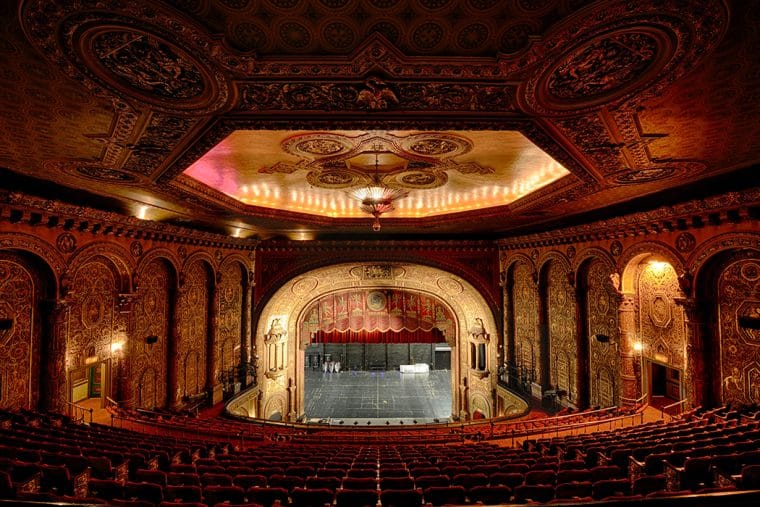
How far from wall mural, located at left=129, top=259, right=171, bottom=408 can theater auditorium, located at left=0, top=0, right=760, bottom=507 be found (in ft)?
0.27

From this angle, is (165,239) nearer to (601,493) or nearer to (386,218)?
(386,218)

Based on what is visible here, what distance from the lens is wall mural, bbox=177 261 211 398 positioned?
44.4 ft

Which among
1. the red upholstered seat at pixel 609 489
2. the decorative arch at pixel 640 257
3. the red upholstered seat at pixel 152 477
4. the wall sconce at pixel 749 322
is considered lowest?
the red upholstered seat at pixel 152 477

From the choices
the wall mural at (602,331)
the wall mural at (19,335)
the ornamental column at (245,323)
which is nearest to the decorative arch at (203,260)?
the ornamental column at (245,323)

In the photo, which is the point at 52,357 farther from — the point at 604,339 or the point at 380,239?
the point at 604,339

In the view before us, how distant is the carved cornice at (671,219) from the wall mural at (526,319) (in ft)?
8.03

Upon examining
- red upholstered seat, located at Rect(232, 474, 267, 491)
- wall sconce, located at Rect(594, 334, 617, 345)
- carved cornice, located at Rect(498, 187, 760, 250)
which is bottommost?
red upholstered seat, located at Rect(232, 474, 267, 491)

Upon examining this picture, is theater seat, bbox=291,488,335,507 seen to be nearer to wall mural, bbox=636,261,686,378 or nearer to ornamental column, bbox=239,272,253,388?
wall mural, bbox=636,261,686,378

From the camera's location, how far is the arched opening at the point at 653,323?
10.5 meters

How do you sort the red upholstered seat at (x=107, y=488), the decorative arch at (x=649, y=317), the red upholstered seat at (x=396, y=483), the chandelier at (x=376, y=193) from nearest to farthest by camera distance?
the red upholstered seat at (x=107, y=488), the red upholstered seat at (x=396, y=483), the chandelier at (x=376, y=193), the decorative arch at (x=649, y=317)

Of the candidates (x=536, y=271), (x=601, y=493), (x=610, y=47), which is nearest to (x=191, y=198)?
(x=610, y=47)

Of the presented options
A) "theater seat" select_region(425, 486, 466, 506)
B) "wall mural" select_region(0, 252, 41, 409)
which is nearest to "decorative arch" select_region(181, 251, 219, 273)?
"wall mural" select_region(0, 252, 41, 409)

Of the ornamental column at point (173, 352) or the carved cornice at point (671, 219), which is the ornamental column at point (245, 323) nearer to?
the ornamental column at point (173, 352)

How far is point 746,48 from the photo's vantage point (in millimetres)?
3480
